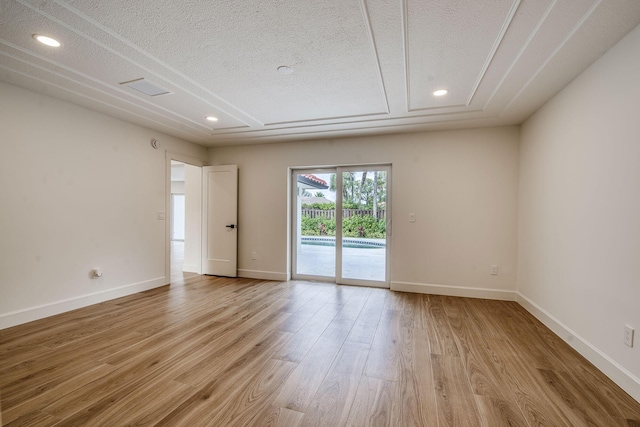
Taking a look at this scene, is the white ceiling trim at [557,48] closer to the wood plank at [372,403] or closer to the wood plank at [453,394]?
the wood plank at [453,394]

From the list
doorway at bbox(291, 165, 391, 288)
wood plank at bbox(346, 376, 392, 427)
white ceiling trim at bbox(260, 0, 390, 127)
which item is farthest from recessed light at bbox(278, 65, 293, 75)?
wood plank at bbox(346, 376, 392, 427)

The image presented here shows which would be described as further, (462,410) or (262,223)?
(262,223)

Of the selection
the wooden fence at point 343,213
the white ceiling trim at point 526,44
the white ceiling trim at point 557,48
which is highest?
the white ceiling trim at point 526,44

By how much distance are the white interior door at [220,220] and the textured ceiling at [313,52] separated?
177 cm

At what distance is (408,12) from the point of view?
1.81 m

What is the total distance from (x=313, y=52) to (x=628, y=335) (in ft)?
10.2

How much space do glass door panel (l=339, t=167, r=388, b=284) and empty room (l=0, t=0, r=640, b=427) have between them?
38 mm

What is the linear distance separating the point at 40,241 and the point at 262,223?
9.58ft

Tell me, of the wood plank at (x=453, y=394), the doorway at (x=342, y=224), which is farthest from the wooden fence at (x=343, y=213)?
the wood plank at (x=453, y=394)

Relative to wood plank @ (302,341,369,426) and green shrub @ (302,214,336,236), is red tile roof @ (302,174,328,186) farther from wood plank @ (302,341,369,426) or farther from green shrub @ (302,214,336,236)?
wood plank @ (302,341,369,426)

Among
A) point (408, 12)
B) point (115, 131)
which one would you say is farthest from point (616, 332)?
point (115, 131)

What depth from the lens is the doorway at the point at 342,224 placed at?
15.2ft

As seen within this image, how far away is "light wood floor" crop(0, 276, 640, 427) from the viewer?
65.1 inches

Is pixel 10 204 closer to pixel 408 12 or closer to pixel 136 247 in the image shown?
pixel 136 247
